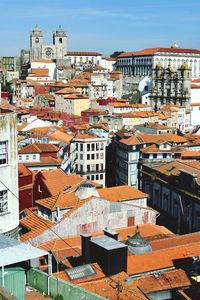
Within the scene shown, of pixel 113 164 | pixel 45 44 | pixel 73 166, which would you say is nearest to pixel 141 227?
pixel 73 166

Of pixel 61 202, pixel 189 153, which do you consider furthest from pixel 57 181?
pixel 189 153

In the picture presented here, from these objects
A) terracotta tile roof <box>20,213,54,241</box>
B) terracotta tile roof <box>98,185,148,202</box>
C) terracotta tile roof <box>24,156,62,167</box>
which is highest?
terracotta tile roof <box>24,156,62,167</box>

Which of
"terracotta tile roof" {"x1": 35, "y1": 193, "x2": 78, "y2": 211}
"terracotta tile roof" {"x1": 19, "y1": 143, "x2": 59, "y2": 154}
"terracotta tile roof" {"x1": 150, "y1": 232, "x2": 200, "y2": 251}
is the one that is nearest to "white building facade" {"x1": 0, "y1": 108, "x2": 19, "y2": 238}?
"terracotta tile roof" {"x1": 150, "y1": 232, "x2": 200, "y2": 251}

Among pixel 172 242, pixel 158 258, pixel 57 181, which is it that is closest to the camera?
pixel 158 258

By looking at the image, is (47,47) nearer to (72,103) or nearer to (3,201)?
(72,103)

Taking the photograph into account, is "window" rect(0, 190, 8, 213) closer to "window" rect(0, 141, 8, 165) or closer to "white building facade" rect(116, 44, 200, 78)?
"window" rect(0, 141, 8, 165)
